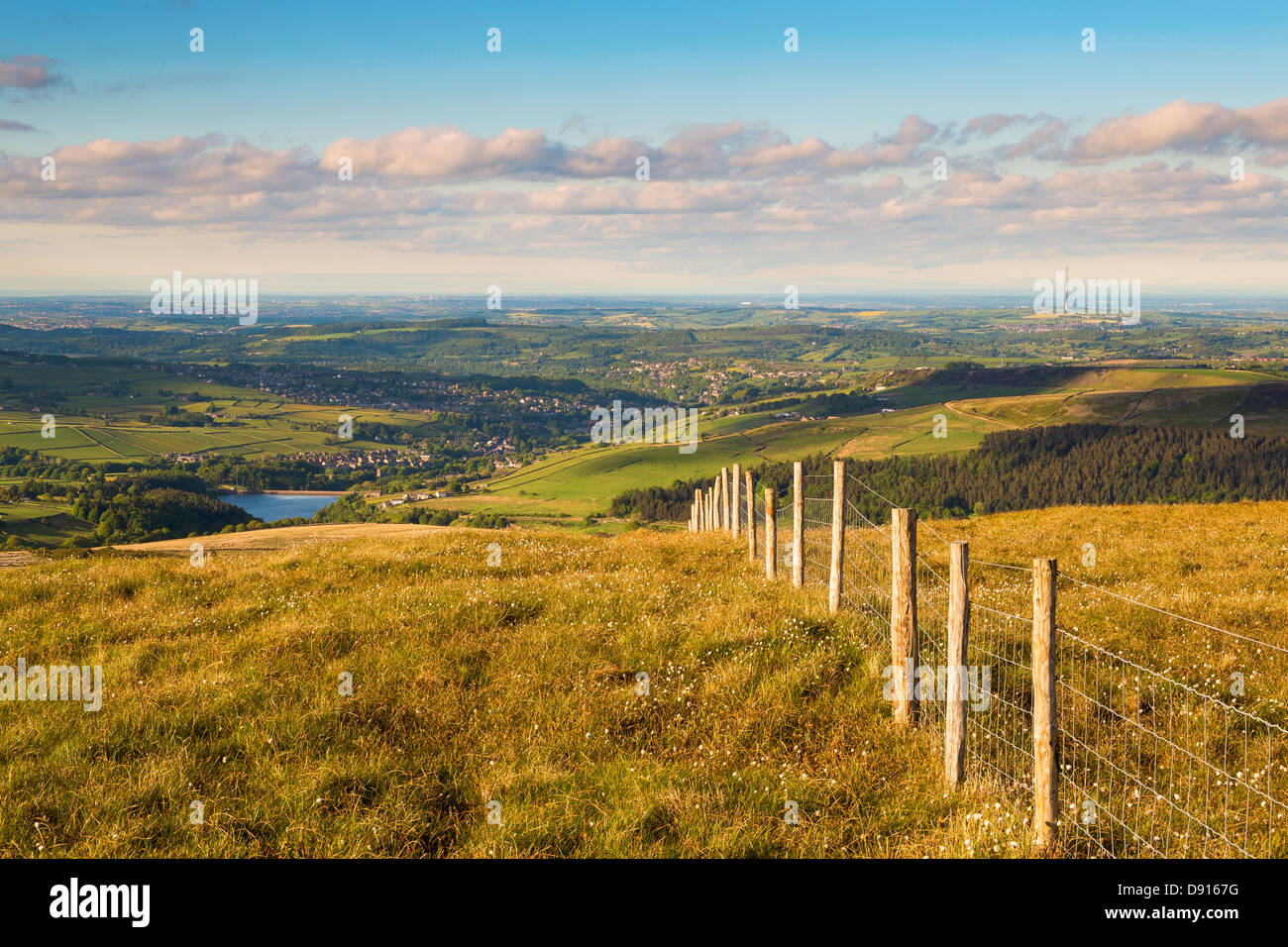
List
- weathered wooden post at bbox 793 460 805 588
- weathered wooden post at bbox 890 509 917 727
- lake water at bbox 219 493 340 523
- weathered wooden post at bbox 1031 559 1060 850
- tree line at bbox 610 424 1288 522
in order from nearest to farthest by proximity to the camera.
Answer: weathered wooden post at bbox 1031 559 1060 850 < weathered wooden post at bbox 890 509 917 727 < weathered wooden post at bbox 793 460 805 588 < tree line at bbox 610 424 1288 522 < lake water at bbox 219 493 340 523

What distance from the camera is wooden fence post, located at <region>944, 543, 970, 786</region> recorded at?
6.91 metres

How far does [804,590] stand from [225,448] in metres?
202

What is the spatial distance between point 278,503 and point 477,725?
14877 cm

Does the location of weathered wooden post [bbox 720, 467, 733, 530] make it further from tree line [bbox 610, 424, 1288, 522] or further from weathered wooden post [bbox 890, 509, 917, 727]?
tree line [bbox 610, 424, 1288, 522]

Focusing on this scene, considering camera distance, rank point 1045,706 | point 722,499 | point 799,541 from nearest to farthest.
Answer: point 1045,706 < point 799,541 < point 722,499

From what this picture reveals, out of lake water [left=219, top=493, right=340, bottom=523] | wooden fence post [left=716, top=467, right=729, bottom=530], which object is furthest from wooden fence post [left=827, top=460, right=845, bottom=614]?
lake water [left=219, top=493, right=340, bottom=523]

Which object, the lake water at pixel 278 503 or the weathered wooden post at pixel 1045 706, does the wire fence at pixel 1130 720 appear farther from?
the lake water at pixel 278 503

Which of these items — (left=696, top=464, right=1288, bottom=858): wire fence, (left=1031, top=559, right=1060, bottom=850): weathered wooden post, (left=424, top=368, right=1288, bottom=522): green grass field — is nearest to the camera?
(left=1031, top=559, right=1060, bottom=850): weathered wooden post

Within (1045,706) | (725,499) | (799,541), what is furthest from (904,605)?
(725,499)

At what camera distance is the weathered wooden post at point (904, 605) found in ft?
27.4

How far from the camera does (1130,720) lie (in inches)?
304

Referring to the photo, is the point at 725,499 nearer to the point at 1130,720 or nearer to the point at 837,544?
the point at 837,544

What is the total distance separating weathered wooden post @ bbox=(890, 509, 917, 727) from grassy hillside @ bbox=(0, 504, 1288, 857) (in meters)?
0.45

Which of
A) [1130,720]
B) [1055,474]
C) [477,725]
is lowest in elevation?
[1055,474]
